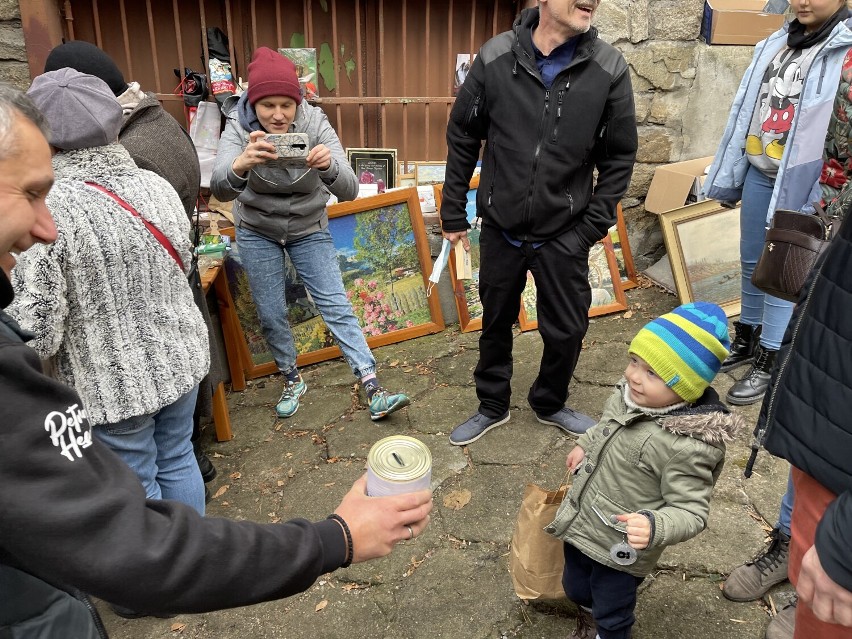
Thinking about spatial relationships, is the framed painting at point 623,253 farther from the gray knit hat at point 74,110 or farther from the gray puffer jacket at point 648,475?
the gray knit hat at point 74,110

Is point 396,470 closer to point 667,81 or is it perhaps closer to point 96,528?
point 96,528

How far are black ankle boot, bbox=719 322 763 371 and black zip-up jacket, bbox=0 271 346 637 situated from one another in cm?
349

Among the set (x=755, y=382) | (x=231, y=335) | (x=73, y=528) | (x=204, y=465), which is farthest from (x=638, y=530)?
(x=231, y=335)

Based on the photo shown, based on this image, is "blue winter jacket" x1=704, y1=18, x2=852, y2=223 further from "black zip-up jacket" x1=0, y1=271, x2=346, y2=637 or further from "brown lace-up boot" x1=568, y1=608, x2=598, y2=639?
"black zip-up jacket" x1=0, y1=271, x2=346, y2=637

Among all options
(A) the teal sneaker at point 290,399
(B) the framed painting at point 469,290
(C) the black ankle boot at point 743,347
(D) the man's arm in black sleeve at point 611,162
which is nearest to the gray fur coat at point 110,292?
(A) the teal sneaker at point 290,399

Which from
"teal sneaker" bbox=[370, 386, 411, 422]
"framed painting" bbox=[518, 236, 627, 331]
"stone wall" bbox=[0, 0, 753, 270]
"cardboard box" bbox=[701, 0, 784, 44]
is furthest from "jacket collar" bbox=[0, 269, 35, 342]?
"cardboard box" bbox=[701, 0, 784, 44]

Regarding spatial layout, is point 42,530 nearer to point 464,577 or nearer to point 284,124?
point 464,577

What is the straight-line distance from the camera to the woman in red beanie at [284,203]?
3.22 m

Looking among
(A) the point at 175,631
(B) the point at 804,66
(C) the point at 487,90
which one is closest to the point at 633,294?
(B) the point at 804,66

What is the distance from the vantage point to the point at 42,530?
933 mm

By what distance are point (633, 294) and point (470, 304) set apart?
4.38 ft

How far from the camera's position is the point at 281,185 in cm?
339

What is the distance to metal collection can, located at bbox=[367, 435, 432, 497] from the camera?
1396 mm

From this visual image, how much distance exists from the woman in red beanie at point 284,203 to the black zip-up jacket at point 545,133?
770 mm
